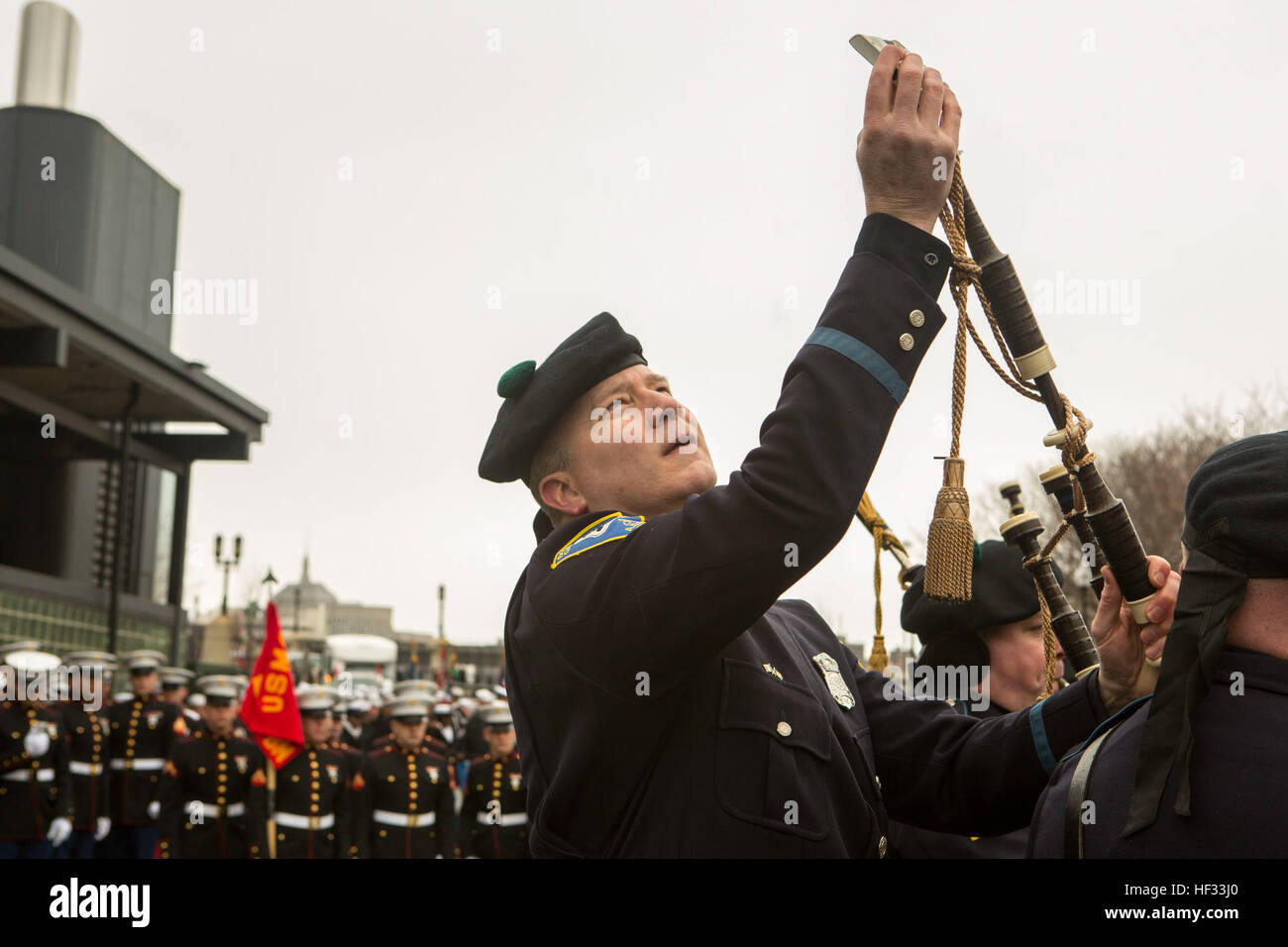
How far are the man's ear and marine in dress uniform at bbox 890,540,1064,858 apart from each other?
76.7 inches

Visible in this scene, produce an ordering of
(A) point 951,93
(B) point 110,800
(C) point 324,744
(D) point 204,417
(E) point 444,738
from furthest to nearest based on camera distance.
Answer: (D) point 204,417
(E) point 444,738
(B) point 110,800
(C) point 324,744
(A) point 951,93

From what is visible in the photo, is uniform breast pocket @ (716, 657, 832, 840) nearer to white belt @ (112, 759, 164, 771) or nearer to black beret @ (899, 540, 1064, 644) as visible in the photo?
black beret @ (899, 540, 1064, 644)

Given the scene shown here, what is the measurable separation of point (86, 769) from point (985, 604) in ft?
46.7

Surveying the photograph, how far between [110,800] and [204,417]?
541 inches

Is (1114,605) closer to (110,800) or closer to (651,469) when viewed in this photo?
(651,469)

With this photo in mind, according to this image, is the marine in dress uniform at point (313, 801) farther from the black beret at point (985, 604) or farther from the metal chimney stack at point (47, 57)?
the metal chimney stack at point (47, 57)

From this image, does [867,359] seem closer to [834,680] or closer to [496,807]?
[834,680]

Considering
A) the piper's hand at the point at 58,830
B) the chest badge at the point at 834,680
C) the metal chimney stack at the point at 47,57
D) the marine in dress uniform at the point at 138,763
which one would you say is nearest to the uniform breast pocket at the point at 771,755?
the chest badge at the point at 834,680

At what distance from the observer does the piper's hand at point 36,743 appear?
45.2ft

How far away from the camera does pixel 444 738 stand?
2094 centimetres

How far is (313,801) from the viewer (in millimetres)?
14281

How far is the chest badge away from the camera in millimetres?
2797

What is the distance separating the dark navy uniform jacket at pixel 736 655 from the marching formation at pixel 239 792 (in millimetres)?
11958
